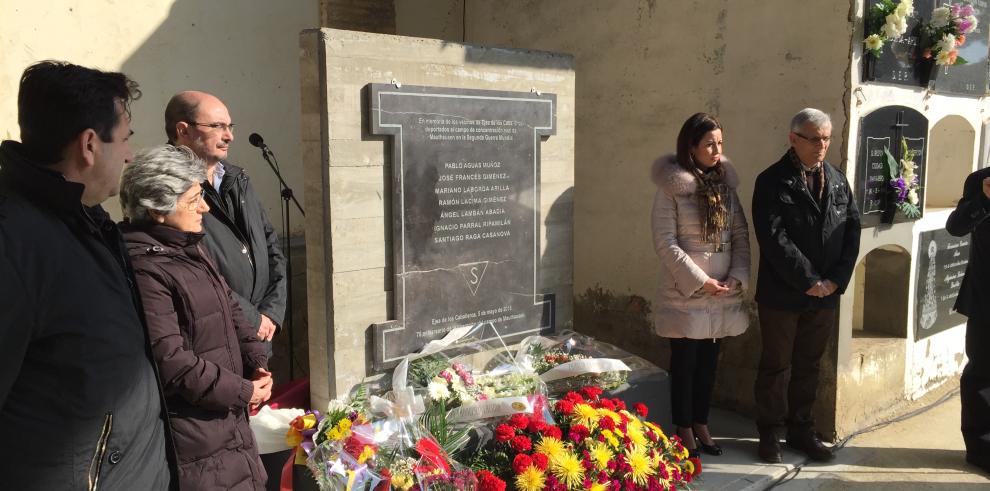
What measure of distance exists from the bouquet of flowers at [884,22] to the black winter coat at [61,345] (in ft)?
13.7

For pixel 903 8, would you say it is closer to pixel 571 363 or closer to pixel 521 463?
pixel 571 363

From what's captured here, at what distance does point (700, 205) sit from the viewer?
4012 mm

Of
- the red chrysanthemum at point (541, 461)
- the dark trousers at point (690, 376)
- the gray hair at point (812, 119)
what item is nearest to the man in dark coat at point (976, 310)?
the gray hair at point (812, 119)

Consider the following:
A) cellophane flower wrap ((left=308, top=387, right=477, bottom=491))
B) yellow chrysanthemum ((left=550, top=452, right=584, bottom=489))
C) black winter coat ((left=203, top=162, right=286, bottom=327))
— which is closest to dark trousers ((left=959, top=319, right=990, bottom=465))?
yellow chrysanthemum ((left=550, top=452, right=584, bottom=489))

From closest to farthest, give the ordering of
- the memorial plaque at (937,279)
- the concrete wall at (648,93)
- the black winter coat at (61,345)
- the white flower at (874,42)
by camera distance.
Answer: the black winter coat at (61,345), the white flower at (874,42), the concrete wall at (648,93), the memorial plaque at (937,279)

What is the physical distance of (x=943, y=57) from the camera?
4.78 metres

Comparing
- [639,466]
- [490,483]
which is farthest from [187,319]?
[639,466]

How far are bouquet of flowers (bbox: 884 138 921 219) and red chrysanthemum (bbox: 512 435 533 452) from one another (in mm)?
3042

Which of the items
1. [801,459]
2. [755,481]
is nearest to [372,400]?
[755,481]

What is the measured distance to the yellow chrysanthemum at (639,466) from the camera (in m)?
3.16

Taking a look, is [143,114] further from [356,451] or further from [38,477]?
[38,477]

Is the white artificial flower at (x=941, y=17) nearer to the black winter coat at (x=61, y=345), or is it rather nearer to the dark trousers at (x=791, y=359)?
the dark trousers at (x=791, y=359)

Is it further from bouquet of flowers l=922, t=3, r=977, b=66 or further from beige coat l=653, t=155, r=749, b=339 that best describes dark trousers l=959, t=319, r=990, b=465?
bouquet of flowers l=922, t=3, r=977, b=66

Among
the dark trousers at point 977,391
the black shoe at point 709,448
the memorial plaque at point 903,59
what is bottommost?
the black shoe at point 709,448
